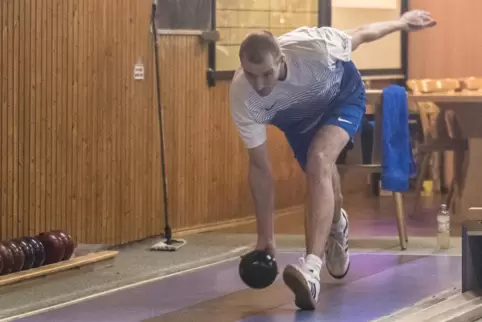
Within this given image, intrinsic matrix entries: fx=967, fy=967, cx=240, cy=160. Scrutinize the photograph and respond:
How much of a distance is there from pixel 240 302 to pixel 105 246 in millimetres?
1668

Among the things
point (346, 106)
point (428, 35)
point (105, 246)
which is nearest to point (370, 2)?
point (428, 35)

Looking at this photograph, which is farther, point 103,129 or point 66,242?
point 103,129

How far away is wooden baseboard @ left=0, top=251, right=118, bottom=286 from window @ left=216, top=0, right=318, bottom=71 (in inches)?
70.6

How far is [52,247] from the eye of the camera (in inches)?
193

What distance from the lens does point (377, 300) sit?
4.16 meters

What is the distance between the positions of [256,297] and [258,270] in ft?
0.79

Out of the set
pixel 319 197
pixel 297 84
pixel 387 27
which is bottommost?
pixel 319 197

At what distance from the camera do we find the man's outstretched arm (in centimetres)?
432

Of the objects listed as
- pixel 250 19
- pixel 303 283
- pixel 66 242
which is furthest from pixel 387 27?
pixel 250 19

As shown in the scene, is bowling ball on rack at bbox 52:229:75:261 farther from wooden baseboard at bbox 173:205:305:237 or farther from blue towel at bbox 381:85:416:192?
blue towel at bbox 381:85:416:192

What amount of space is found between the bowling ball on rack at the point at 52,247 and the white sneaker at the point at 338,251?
1.37 metres

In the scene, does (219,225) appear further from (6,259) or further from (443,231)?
(6,259)

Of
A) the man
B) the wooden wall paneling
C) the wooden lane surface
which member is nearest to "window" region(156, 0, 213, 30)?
the wooden wall paneling

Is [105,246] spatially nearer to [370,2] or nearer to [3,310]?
[3,310]
